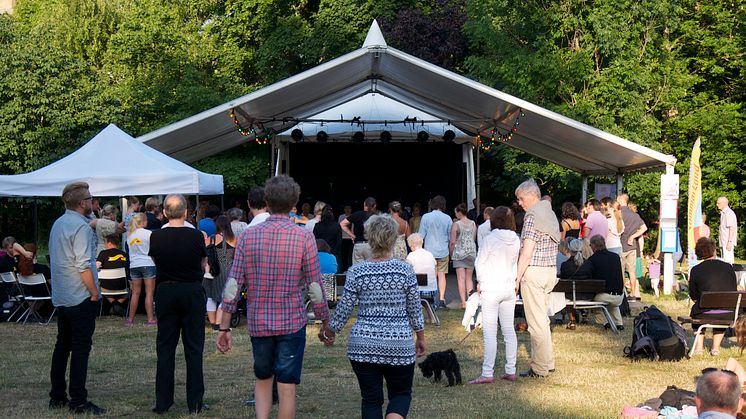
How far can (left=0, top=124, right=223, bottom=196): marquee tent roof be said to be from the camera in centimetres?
1173

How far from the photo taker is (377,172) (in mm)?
20469

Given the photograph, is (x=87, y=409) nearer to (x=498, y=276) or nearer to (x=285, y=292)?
(x=285, y=292)

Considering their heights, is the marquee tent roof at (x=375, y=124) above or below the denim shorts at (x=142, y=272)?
above

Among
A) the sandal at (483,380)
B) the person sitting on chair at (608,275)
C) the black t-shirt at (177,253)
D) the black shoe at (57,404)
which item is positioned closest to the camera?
the black t-shirt at (177,253)

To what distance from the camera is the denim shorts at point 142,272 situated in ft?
36.0

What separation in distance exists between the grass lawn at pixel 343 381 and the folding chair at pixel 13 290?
1379 millimetres

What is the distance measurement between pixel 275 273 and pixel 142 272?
6431 mm

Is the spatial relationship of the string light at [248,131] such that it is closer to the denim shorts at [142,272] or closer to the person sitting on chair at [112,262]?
the person sitting on chair at [112,262]

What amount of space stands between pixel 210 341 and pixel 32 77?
1923cm

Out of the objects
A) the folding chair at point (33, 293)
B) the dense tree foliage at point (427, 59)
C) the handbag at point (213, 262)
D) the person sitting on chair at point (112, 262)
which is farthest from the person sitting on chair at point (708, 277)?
the dense tree foliage at point (427, 59)

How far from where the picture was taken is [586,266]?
10734 millimetres

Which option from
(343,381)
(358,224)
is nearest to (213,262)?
(343,381)

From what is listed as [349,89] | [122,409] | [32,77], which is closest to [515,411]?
[122,409]

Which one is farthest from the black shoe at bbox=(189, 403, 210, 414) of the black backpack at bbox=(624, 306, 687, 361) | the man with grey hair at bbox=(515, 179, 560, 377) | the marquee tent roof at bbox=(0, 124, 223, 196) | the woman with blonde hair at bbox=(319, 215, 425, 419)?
the marquee tent roof at bbox=(0, 124, 223, 196)
